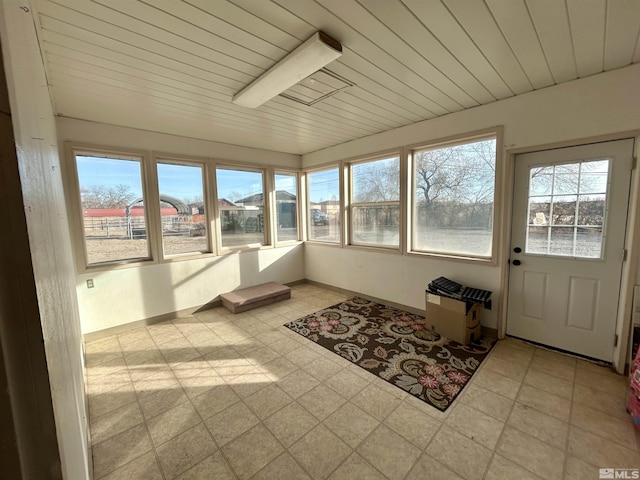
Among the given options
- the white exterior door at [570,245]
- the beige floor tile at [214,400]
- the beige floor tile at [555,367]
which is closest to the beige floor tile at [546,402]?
the beige floor tile at [555,367]

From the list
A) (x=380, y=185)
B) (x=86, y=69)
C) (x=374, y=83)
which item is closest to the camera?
(x=86, y=69)

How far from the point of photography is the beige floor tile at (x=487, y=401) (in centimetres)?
195

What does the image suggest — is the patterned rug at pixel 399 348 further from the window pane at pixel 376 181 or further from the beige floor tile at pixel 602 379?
the window pane at pixel 376 181

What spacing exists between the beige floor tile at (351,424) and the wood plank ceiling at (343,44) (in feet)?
8.45

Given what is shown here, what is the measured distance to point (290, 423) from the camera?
6.22ft

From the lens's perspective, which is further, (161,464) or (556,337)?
(556,337)

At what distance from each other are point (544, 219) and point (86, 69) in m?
4.17

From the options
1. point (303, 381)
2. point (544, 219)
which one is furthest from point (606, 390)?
point (303, 381)

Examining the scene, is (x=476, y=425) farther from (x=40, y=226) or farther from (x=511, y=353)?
(x=40, y=226)

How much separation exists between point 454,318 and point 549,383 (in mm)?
882

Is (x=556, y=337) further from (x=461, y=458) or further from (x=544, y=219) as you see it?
(x=461, y=458)

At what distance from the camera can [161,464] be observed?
5.34 feet

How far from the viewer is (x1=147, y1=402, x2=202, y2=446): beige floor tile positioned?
1.82m

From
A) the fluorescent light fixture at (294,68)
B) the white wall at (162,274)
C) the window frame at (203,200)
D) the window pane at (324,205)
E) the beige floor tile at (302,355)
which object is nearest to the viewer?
the fluorescent light fixture at (294,68)
